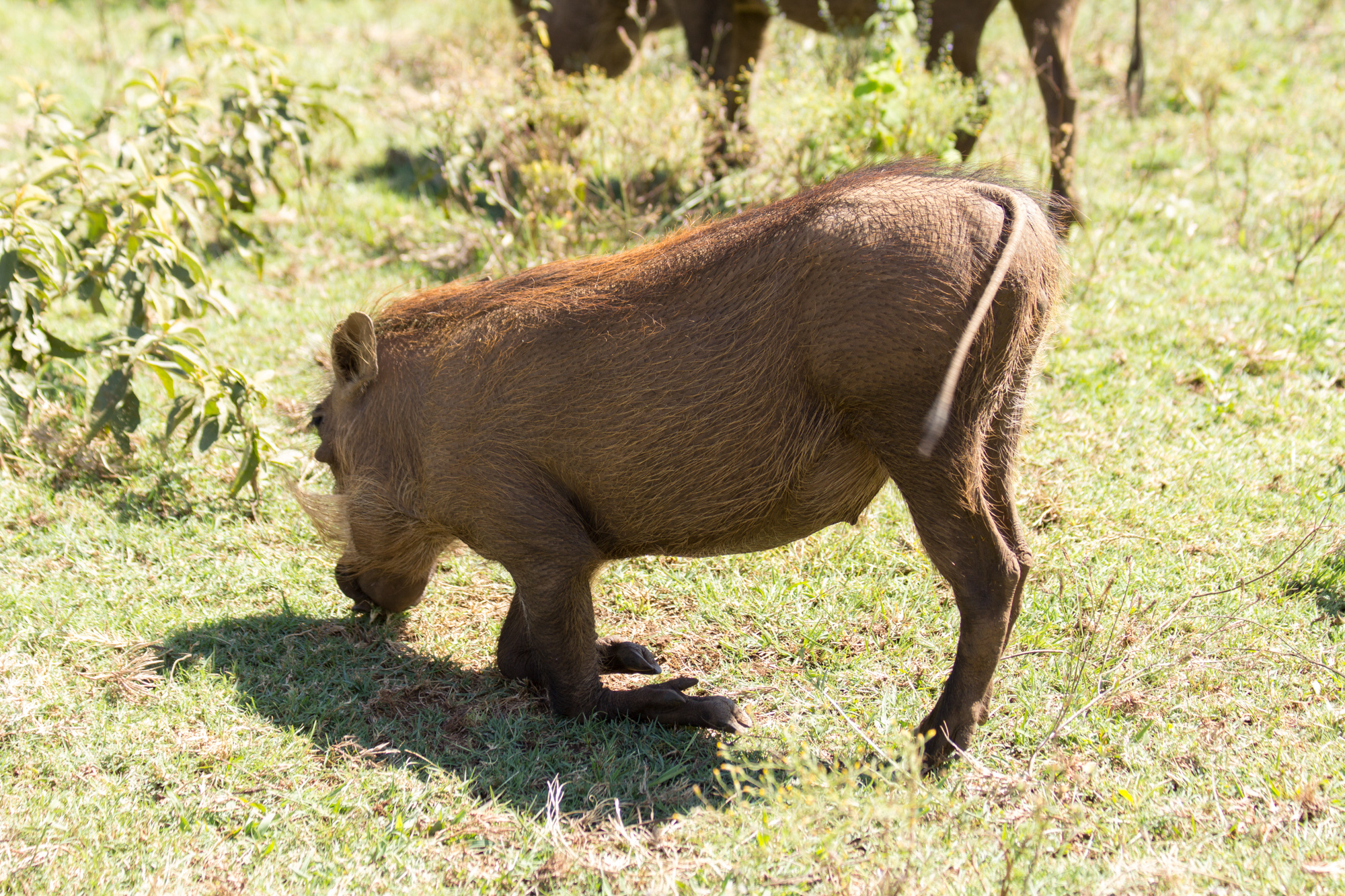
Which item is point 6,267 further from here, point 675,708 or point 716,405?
point 675,708

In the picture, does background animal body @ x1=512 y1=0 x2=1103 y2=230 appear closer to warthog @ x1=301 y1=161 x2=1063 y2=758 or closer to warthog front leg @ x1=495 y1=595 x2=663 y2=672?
warthog @ x1=301 y1=161 x2=1063 y2=758

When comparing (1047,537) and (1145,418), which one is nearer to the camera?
(1047,537)

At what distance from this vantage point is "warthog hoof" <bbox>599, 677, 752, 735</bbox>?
9.27 ft

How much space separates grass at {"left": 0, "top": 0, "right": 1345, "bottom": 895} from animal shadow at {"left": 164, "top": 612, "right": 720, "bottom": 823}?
12 mm

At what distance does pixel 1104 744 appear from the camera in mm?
2719

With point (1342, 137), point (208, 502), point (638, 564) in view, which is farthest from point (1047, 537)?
point (1342, 137)

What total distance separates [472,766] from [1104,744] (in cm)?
162

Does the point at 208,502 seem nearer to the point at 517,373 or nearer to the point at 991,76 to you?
the point at 517,373

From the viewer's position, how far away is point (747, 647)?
3270mm

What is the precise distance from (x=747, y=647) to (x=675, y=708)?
0.49m

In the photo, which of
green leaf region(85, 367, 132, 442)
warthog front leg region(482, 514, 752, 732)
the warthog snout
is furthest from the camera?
green leaf region(85, 367, 132, 442)

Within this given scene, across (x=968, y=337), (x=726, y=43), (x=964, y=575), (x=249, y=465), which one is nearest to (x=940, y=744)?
(x=964, y=575)

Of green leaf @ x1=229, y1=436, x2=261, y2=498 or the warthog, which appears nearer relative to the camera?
the warthog

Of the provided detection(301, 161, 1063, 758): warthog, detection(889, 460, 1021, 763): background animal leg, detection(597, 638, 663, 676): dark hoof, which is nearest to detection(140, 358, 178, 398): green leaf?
detection(301, 161, 1063, 758): warthog
